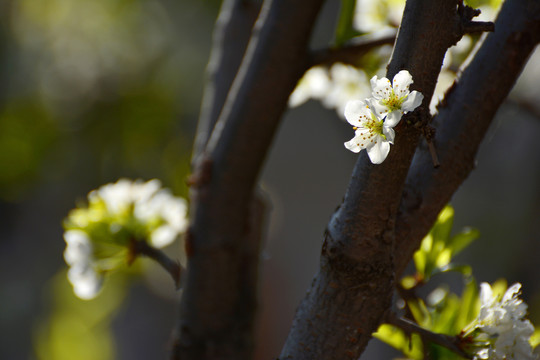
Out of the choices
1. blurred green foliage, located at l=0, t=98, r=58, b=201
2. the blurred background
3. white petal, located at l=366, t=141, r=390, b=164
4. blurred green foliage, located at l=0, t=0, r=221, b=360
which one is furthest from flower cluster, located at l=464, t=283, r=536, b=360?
blurred green foliage, located at l=0, t=98, r=58, b=201

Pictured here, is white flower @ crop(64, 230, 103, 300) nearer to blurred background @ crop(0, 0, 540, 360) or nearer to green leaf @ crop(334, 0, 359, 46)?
green leaf @ crop(334, 0, 359, 46)

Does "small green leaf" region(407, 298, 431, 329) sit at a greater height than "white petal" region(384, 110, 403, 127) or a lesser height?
lesser

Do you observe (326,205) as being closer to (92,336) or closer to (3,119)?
(92,336)

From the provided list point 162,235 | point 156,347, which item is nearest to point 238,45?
point 162,235

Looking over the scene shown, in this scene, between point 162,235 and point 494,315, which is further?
point 162,235

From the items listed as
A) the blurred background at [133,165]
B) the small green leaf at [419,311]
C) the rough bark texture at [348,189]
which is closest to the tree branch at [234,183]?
the rough bark texture at [348,189]

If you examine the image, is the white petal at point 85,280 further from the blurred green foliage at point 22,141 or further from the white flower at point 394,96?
the blurred green foliage at point 22,141

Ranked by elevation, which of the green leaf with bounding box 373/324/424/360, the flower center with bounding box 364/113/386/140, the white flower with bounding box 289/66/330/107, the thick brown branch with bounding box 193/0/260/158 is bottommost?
the green leaf with bounding box 373/324/424/360
